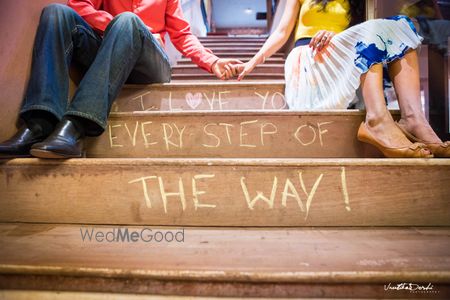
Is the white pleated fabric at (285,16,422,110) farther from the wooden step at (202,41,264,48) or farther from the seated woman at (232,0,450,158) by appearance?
the wooden step at (202,41,264,48)

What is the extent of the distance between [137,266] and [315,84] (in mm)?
997

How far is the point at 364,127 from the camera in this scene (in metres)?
0.90

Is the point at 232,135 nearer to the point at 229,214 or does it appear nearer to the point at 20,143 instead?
the point at 229,214

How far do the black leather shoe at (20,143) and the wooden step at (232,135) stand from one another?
163 millimetres

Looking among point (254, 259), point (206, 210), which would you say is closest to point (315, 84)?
point (206, 210)

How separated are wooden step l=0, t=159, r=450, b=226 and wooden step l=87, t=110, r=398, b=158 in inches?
8.6

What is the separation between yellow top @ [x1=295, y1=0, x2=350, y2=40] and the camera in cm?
131

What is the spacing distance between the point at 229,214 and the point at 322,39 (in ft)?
2.75

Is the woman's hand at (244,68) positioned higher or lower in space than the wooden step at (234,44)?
lower

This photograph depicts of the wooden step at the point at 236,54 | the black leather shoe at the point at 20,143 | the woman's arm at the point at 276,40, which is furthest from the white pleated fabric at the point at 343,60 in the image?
the wooden step at the point at 236,54

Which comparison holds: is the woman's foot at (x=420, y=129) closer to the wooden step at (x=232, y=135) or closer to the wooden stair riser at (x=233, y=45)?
the wooden step at (x=232, y=135)

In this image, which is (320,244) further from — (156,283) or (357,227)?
(156,283)

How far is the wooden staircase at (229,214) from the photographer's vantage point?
56 centimetres

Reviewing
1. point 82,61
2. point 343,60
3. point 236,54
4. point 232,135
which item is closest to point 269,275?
point 232,135
